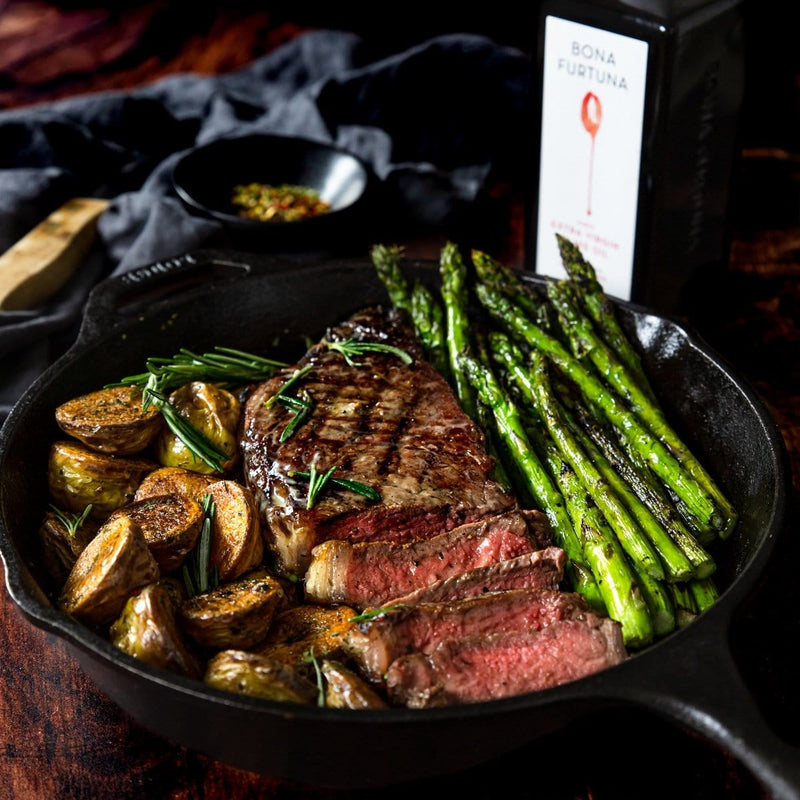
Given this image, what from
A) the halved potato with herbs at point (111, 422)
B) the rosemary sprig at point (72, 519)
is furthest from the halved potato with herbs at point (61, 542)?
the halved potato with herbs at point (111, 422)

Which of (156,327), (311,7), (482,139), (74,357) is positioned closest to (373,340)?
(156,327)

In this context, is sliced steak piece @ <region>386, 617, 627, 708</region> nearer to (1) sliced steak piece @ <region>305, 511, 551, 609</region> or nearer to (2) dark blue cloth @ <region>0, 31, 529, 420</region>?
(1) sliced steak piece @ <region>305, 511, 551, 609</region>

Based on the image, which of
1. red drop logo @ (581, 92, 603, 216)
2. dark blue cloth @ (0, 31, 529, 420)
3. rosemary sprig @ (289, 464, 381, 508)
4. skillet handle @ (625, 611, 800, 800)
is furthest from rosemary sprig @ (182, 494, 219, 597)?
dark blue cloth @ (0, 31, 529, 420)

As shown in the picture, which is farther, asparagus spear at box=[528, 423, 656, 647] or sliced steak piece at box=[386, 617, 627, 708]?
asparagus spear at box=[528, 423, 656, 647]

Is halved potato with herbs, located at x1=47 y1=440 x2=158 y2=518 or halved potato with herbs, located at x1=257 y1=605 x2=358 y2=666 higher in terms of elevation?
halved potato with herbs, located at x1=47 y1=440 x2=158 y2=518

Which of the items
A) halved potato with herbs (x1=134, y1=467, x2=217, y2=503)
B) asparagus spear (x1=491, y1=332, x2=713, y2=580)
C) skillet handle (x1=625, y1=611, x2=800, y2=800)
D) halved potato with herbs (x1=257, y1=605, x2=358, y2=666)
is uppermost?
skillet handle (x1=625, y1=611, x2=800, y2=800)

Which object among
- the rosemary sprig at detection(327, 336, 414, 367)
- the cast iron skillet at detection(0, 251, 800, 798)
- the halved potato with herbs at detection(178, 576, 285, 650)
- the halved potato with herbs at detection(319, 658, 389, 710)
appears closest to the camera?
the cast iron skillet at detection(0, 251, 800, 798)

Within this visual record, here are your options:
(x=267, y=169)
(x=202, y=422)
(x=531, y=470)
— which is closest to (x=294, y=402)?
(x=202, y=422)

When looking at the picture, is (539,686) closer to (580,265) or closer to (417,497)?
(417,497)
